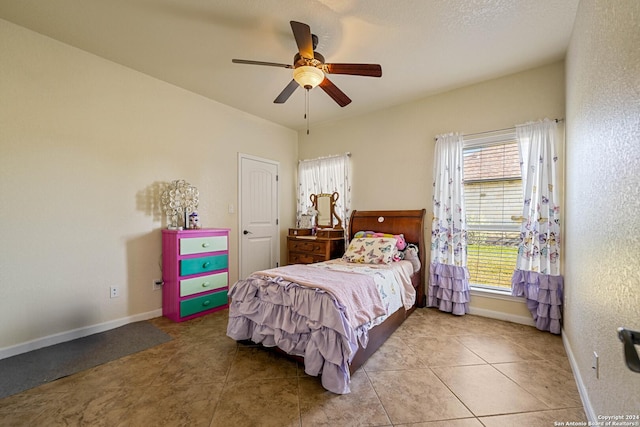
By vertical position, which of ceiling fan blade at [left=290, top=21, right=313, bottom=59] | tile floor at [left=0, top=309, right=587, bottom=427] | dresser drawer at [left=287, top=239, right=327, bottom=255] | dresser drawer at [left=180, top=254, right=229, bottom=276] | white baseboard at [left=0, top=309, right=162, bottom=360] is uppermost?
ceiling fan blade at [left=290, top=21, right=313, bottom=59]

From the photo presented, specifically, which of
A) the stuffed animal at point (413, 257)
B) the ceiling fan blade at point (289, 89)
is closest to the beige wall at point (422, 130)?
the stuffed animal at point (413, 257)

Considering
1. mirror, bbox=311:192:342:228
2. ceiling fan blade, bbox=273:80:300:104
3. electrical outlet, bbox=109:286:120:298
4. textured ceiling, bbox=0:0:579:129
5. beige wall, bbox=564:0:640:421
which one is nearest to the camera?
beige wall, bbox=564:0:640:421

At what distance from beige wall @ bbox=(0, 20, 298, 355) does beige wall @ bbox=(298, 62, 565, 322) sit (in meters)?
2.14

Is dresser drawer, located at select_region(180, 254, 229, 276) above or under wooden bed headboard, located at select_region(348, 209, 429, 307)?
under

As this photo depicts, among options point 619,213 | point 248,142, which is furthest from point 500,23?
point 248,142

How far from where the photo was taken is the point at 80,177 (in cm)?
250

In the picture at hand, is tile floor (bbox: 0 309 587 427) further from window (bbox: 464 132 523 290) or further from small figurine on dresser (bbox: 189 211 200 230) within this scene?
small figurine on dresser (bbox: 189 211 200 230)

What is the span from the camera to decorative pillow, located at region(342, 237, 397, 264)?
9.76 ft

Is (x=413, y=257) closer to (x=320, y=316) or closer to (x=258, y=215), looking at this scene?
(x=320, y=316)

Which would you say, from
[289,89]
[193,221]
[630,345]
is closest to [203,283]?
[193,221]

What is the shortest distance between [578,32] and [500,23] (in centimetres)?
52

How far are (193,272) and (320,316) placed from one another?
73.4 inches

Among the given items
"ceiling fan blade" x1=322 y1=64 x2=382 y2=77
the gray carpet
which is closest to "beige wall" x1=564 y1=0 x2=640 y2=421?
"ceiling fan blade" x1=322 y1=64 x2=382 y2=77

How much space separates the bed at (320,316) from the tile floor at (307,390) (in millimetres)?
134
